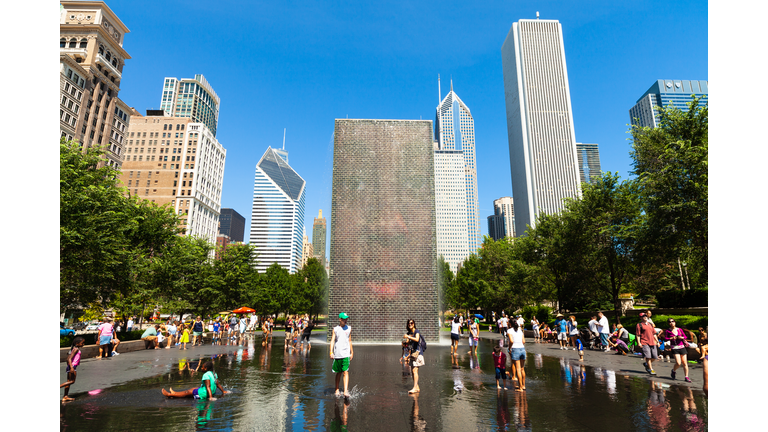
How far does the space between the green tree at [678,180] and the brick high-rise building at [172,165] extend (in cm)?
12204

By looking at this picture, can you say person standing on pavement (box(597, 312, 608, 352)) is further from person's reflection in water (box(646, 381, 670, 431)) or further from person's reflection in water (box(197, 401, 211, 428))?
person's reflection in water (box(197, 401, 211, 428))

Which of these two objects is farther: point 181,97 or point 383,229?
point 181,97

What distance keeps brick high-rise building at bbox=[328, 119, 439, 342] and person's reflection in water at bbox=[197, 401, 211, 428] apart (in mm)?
16504

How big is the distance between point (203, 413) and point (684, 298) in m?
29.7

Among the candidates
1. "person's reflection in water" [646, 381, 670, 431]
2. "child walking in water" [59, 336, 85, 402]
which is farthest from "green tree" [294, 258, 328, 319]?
"person's reflection in water" [646, 381, 670, 431]

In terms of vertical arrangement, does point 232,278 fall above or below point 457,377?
above

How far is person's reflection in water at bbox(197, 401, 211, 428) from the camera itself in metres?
6.61

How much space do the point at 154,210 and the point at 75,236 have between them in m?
13.4

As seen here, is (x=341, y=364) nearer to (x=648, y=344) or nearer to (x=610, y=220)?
(x=648, y=344)

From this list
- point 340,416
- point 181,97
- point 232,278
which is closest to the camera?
point 340,416

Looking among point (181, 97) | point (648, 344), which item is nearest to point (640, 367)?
point (648, 344)

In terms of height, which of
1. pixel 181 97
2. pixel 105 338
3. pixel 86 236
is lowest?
pixel 105 338

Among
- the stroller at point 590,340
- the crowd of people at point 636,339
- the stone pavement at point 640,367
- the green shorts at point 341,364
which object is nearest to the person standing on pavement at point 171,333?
the crowd of people at point 636,339

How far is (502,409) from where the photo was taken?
762cm
